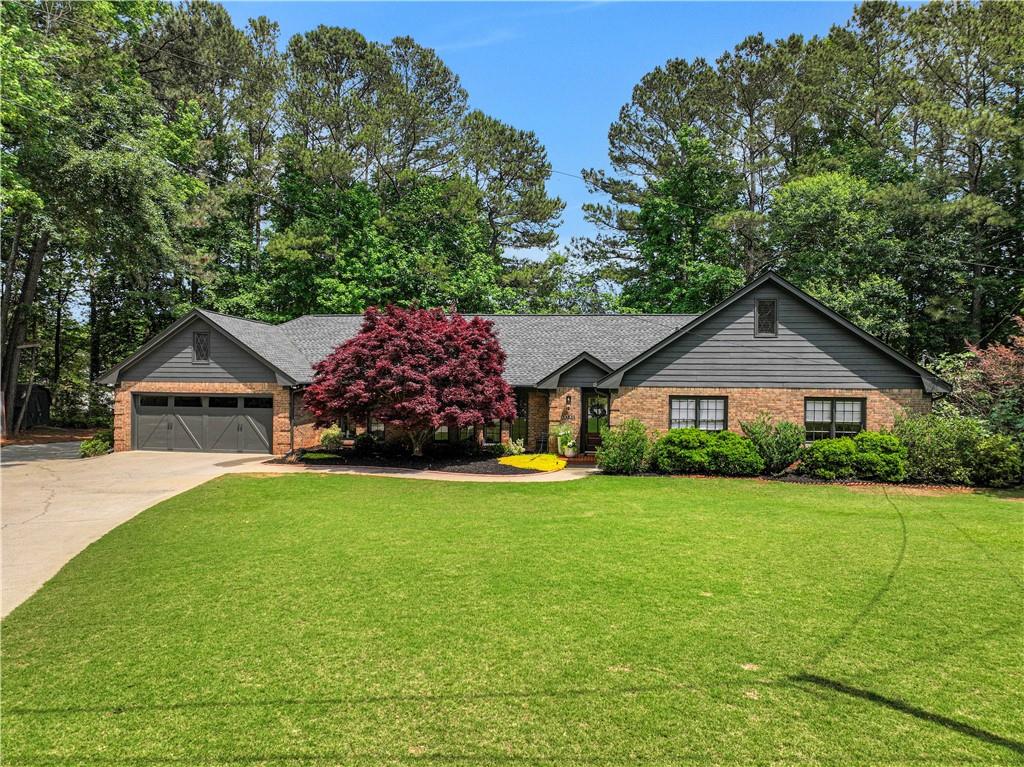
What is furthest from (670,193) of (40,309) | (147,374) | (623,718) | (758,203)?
(40,309)

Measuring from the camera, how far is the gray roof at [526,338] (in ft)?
68.8

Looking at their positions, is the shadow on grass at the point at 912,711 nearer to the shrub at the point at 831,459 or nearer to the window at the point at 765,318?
the shrub at the point at 831,459

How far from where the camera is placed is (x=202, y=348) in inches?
822

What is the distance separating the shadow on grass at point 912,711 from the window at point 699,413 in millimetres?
13357

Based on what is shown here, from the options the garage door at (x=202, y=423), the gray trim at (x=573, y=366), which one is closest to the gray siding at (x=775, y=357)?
the gray trim at (x=573, y=366)

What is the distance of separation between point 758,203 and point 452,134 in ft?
66.4

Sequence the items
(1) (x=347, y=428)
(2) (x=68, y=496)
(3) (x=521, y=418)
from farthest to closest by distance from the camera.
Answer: (1) (x=347, y=428)
(3) (x=521, y=418)
(2) (x=68, y=496)

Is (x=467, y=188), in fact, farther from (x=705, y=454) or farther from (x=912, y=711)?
(x=912, y=711)

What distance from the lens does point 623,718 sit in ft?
13.7

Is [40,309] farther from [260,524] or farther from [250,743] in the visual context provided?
[250,743]

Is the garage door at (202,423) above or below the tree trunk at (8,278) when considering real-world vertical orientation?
below

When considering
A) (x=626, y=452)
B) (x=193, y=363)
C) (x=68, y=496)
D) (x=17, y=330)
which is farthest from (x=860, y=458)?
(x=17, y=330)

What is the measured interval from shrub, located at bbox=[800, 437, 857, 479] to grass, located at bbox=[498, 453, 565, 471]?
704 centimetres

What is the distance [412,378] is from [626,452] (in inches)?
264
